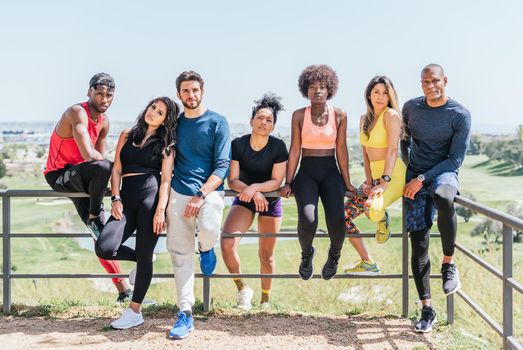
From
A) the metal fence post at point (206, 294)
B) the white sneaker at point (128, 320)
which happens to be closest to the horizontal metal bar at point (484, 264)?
the metal fence post at point (206, 294)

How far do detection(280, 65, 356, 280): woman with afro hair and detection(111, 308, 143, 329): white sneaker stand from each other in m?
1.33

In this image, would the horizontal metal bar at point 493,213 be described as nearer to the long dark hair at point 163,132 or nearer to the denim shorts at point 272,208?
the denim shorts at point 272,208

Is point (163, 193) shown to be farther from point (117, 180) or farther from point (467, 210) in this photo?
point (467, 210)

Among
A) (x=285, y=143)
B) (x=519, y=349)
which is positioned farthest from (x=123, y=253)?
(x=519, y=349)

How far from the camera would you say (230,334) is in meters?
4.50

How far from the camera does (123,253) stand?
437cm

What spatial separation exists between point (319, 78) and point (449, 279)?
182 cm

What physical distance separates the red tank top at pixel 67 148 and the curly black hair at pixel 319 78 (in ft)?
5.45

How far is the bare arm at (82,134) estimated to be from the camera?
441cm

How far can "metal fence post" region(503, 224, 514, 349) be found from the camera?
150 inches

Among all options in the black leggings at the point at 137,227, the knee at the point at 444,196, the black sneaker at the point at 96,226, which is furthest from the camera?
the black sneaker at the point at 96,226

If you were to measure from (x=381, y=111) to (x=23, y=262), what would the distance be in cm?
7322

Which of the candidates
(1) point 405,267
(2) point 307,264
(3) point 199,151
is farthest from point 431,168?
(3) point 199,151

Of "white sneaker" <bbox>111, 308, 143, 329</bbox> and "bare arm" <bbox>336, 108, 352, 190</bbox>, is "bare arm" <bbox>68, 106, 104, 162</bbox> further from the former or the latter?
"bare arm" <bbox>336, 108, 352, 190</bbox>
